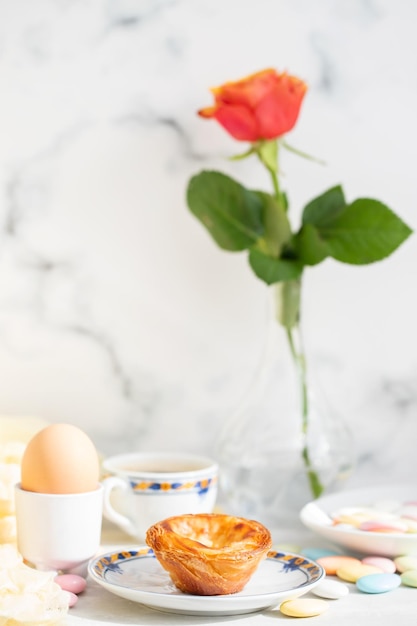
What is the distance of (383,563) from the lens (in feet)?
2.55

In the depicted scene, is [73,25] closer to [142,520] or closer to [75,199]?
[75,199]

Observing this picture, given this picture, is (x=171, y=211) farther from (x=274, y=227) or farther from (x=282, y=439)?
(x=282, y=439)

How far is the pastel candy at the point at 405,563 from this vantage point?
30.2 inches

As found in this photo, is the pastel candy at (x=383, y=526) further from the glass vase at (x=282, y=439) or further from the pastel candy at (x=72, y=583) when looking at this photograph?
the pastel candy at (x=72, y=583)

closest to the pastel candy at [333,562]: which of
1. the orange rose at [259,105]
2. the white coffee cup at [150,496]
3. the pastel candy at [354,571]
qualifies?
the pastel candy at [354,571]

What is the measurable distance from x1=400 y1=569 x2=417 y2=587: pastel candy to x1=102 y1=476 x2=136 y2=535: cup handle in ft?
0.87

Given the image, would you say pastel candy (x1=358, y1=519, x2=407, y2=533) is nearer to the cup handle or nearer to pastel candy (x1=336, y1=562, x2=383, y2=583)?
pastel candy (x1=336, y1=562, x2=383, y2=583)

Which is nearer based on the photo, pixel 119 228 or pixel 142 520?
pixel 142 520

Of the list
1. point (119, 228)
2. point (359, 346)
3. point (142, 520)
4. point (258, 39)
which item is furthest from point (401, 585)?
point (258, 39)

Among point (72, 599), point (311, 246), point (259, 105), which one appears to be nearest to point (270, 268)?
point (311, 246)

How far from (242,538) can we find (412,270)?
19.5 inches

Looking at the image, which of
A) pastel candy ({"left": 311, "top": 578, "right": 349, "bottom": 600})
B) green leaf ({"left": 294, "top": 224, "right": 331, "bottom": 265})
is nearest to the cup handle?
pastel candy ({"left": 311, "top": 578, "right": 349, "bottom": 600})

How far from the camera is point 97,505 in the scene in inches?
29.6

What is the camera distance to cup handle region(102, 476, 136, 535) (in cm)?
83
